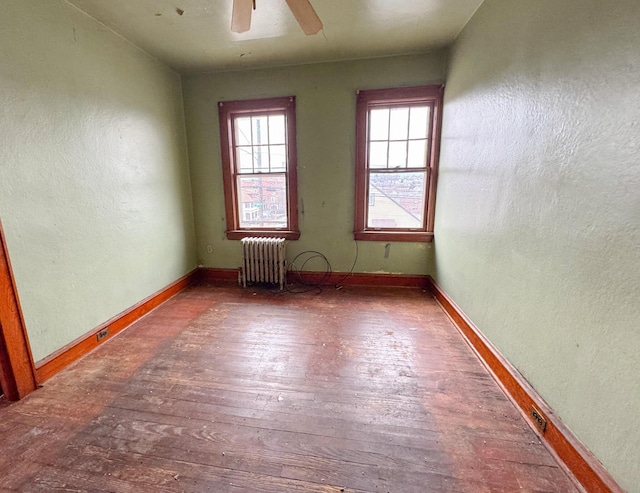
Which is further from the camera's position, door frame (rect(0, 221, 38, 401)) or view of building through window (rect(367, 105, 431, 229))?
view of building through window (rect(367, 105, 431, 229))

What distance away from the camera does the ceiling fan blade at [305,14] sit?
1.52 m

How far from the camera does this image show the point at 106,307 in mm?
2412

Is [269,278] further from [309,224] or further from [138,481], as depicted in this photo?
[138,481]

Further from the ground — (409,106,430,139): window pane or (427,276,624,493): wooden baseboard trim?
(409,106,430,139): window pane

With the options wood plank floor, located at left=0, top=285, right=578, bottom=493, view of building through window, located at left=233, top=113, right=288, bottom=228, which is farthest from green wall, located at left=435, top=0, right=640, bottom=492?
view of building through window, located at left=233, top=113, right=288, bottom=228

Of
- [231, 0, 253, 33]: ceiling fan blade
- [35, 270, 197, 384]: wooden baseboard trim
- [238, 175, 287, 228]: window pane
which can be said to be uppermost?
[231, 0, 253, 33]: ceiling fan blade

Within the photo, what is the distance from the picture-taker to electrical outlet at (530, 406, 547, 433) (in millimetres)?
1391

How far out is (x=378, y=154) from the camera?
10.8ft

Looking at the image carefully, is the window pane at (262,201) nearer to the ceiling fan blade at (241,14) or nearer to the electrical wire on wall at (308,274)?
the electrical wire on wall at (308,274)

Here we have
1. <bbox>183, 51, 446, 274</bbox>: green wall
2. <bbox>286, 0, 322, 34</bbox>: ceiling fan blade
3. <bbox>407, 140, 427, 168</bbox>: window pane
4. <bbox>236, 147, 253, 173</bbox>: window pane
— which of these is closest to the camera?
<bbox>286, 0, 322, 34</bbox>: ceiling fan blade

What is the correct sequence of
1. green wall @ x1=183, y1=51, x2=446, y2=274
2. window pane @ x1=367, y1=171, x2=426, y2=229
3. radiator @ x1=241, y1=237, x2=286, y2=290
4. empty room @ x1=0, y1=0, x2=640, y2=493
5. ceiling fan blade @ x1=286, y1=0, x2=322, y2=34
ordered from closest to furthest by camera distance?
1. empty room @ x1=0, y1=0, x2=640, y2=493
2. ceiling fan blade @ x1=286, y1=0, x2=322, y2=34
3. green wall @ x1=183, y1=51, x2=446, y2=274
4. window pane @ x1=367, y1=171, x2=426, y2=229
5. radiator @ x1=241, y1=237, x2=286, y2=290

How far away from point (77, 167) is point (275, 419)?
2.34 metres

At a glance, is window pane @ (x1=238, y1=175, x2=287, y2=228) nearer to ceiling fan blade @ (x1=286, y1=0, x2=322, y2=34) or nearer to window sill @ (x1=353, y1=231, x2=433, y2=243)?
window sill @ (x1=353, y1=231, x2=433, y2=243)

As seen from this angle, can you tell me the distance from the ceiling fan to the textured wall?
4.45 feet
